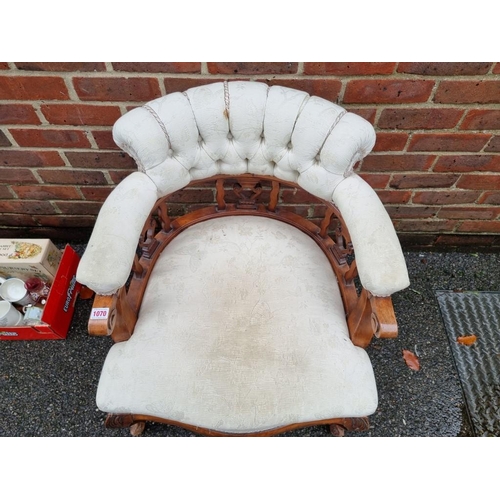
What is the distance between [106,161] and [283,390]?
3.33 feet

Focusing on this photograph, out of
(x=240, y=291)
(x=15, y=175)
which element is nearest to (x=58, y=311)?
(x=15, y=175)

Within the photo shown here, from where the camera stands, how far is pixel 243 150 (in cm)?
100

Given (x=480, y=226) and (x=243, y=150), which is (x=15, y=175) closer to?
(x=243, y=150)

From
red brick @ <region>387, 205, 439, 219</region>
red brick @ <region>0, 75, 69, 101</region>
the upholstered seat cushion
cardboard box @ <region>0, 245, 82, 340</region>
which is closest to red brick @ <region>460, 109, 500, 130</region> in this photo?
red brick @ <region>387, 205, 439, 219</region>

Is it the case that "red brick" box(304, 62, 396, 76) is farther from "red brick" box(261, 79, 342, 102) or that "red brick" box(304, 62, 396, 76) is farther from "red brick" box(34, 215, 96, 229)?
"red brick" box(34, 215, 96, 229)

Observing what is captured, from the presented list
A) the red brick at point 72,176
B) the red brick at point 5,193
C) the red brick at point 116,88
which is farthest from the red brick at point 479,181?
the red brick at point 5,193

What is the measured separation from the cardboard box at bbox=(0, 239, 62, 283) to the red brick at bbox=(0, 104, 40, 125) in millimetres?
427

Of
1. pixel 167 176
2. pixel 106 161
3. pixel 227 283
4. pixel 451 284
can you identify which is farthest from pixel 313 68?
pixel 451 284

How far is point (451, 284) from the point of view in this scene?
1.63 m

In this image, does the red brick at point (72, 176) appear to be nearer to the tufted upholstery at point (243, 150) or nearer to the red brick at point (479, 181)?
the tufted upholstery at point (243, 150)

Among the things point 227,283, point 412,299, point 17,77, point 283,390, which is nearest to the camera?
point 283,390

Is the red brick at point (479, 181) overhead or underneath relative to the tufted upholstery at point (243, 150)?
underneath

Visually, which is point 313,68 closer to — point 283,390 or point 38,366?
point 283,390

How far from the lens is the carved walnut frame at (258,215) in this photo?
84cm
